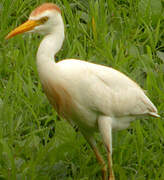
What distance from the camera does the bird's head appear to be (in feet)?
12.7

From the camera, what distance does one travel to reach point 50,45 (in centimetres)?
394

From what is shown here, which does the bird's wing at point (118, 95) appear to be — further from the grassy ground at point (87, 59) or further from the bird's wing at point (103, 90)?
the grassy ground at point (87, 59)

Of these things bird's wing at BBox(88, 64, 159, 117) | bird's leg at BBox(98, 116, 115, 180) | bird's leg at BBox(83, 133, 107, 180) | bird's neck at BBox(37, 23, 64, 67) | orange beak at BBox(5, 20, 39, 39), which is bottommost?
bird's leg at BBox(83, 133, 107, 180)

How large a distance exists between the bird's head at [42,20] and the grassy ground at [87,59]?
2.80ft

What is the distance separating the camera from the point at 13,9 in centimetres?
619

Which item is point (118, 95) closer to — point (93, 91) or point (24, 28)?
point (93, 91)

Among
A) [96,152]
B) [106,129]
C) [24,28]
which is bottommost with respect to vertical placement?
[96,152]

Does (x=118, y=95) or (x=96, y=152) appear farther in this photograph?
(x=96, y=152)

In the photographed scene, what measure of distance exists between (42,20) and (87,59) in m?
1.55

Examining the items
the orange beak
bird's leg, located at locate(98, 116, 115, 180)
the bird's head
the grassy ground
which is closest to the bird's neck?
the bird's head

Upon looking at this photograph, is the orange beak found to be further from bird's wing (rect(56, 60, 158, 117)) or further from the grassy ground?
the grassy ground

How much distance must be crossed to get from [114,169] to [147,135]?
1.41ft

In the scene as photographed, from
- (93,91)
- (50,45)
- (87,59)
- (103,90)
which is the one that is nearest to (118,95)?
(103,90)

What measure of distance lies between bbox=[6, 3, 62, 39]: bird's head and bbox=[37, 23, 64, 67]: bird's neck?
35 millimetres
